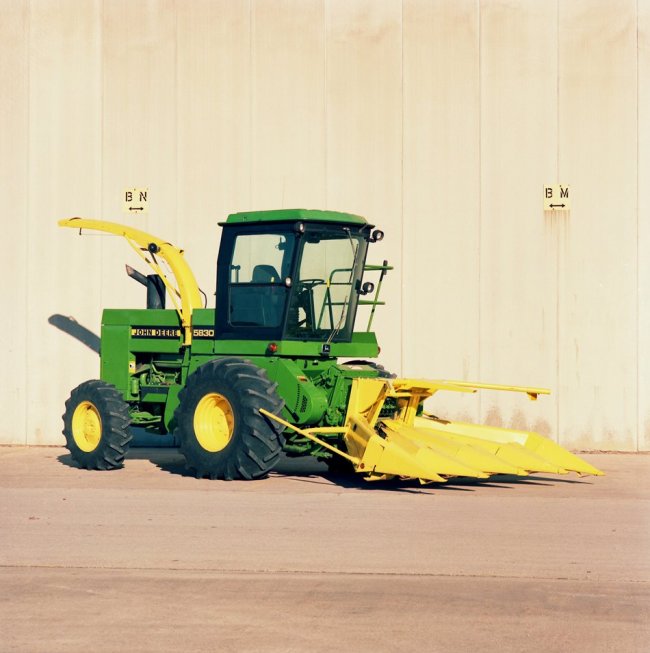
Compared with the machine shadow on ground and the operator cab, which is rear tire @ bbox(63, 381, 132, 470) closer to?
the machine shadow on ground

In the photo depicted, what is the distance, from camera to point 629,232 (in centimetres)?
1673

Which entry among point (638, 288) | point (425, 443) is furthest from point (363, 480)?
point (638, 288)

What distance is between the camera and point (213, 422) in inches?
543

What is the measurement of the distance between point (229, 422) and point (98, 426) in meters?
1.85

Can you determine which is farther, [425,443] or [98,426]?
[98,426]

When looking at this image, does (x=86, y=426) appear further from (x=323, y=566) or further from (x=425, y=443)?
(x=323, y=566)

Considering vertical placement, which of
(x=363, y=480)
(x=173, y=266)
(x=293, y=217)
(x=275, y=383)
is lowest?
(x=363, y=480)

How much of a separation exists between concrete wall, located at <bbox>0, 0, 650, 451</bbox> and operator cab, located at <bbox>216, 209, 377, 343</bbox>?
2794mm

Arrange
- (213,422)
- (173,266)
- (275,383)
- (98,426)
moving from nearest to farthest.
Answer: (275,383)
(213,422)
(98,426)
(173,266)

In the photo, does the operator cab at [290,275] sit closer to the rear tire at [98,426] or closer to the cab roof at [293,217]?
the cab roof at [293,217]

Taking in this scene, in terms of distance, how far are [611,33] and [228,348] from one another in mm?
6615

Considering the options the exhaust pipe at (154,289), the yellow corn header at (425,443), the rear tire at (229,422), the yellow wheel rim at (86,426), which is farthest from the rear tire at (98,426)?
the yellow corn header at (425,443)

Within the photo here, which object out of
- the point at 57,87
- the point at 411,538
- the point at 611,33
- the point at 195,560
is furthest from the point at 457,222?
the point at 195,560

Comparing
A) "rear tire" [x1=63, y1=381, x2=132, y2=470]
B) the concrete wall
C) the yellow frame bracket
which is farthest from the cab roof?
the concrete wall
